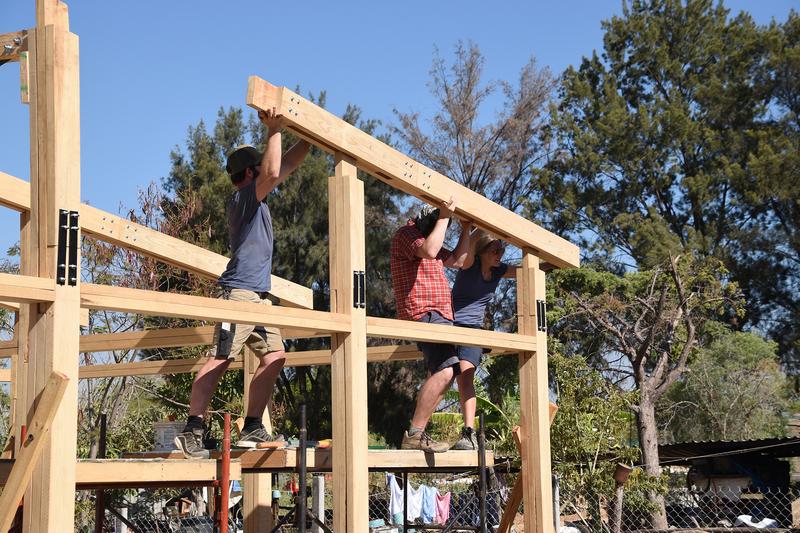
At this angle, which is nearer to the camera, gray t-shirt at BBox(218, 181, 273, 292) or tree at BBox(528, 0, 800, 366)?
gray t-shirt at BBox(218, 181, 273, 292)

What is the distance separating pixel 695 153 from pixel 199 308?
29878mm

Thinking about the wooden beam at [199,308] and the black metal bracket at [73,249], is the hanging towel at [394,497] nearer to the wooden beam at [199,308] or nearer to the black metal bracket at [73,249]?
the wooden beam at [199,308]

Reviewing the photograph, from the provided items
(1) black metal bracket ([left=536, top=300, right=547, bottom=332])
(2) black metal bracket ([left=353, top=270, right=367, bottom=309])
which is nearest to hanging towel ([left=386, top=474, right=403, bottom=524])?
(1) black metal bracket ([left=536, top=300, right=547, bottom=332])

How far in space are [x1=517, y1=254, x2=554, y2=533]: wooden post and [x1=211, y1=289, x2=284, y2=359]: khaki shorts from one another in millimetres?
1542

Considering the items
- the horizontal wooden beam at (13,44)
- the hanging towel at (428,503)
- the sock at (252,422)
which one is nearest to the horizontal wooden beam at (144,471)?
the sock at (252,422)

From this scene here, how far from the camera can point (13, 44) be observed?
3475 millimetres

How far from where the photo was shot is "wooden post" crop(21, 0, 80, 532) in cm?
316

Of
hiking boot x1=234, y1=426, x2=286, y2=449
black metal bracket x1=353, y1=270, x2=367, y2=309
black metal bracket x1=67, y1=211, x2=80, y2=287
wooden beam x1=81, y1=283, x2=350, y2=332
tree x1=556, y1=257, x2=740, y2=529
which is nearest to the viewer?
black metal bracket x1=67, y1=211, x2=80, y2=287

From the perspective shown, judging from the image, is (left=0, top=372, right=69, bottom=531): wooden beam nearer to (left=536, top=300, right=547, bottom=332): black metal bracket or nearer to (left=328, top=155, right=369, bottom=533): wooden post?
(left=328, top=155, right=369, bottom=533): wooden post

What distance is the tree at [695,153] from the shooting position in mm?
29906

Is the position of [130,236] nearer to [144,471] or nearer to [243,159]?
[243,159]

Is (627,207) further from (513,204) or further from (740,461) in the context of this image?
(740,461)

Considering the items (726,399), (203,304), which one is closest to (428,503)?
(203,304)

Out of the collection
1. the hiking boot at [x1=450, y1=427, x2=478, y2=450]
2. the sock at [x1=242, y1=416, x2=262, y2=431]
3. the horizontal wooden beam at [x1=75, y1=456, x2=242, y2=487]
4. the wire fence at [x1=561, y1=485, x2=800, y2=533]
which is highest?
the sock at [x1=242, y1=416, x2=262, y2=431]
